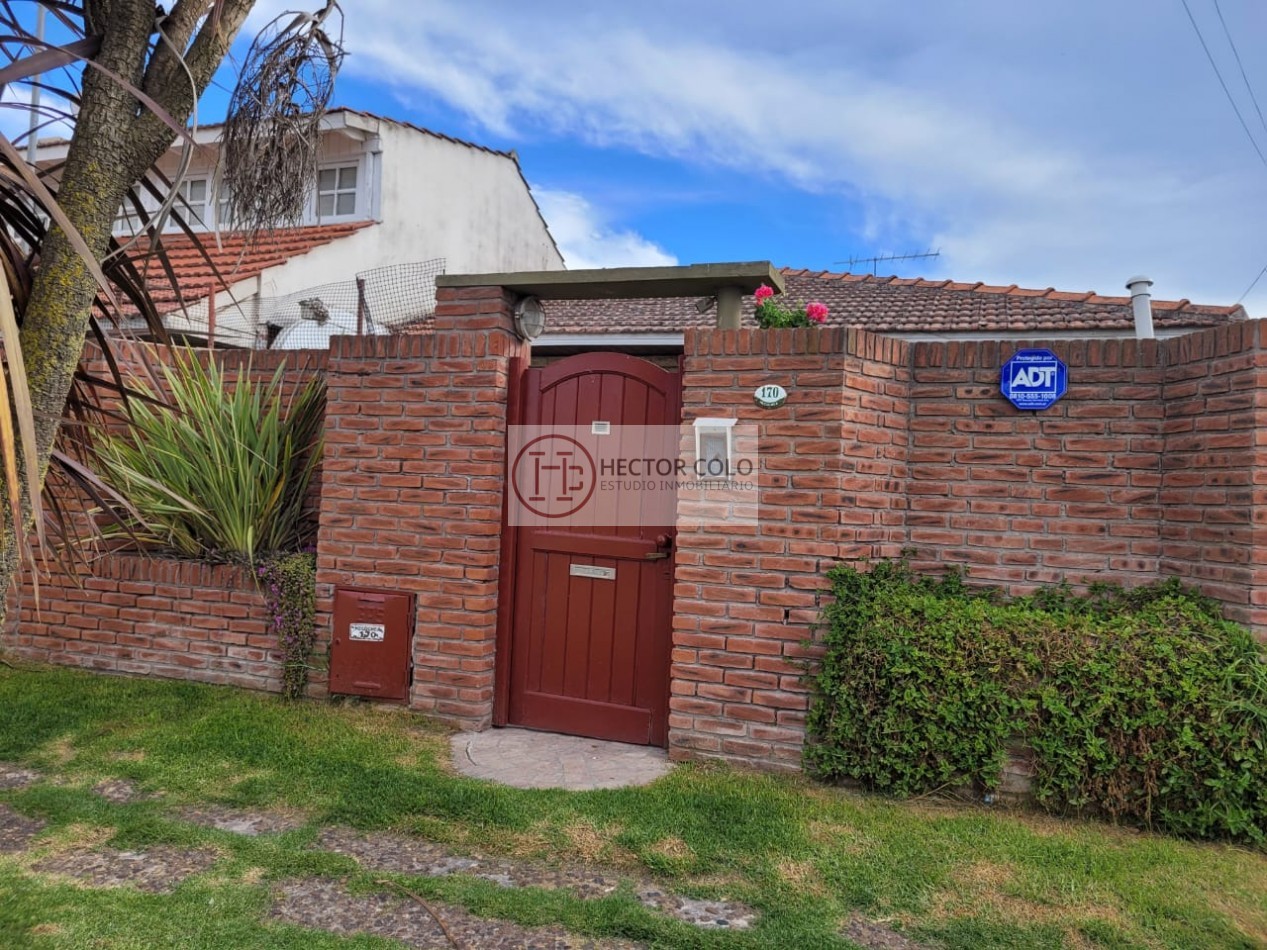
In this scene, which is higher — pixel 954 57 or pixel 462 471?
pixel 954 57

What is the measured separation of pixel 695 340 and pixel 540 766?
7.60 feet

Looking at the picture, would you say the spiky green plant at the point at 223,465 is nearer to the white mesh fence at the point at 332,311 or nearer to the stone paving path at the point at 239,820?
the stone paving path at the point at 239,820

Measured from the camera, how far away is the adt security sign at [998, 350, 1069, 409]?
4355mm

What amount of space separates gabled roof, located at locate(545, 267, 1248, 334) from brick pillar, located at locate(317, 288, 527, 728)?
529 cm

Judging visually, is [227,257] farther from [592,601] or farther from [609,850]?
[609,850]

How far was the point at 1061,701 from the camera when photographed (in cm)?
371

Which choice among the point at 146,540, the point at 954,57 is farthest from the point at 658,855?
the point at 954,57

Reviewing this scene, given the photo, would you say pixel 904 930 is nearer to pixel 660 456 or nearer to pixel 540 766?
pixel 540 766

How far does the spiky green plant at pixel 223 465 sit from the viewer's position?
532 centimetres

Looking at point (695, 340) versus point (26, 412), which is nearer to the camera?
point (26, 412)

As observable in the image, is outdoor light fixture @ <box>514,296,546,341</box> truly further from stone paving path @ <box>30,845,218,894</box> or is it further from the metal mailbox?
stone paving path @ <box>30,845,218,894</box>

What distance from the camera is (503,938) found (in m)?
2.78

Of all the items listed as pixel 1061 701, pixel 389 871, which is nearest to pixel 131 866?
pixel 389 871

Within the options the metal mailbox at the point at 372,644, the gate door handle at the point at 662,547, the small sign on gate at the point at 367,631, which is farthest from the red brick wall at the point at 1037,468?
the small sign on gate at the point at 367,631
